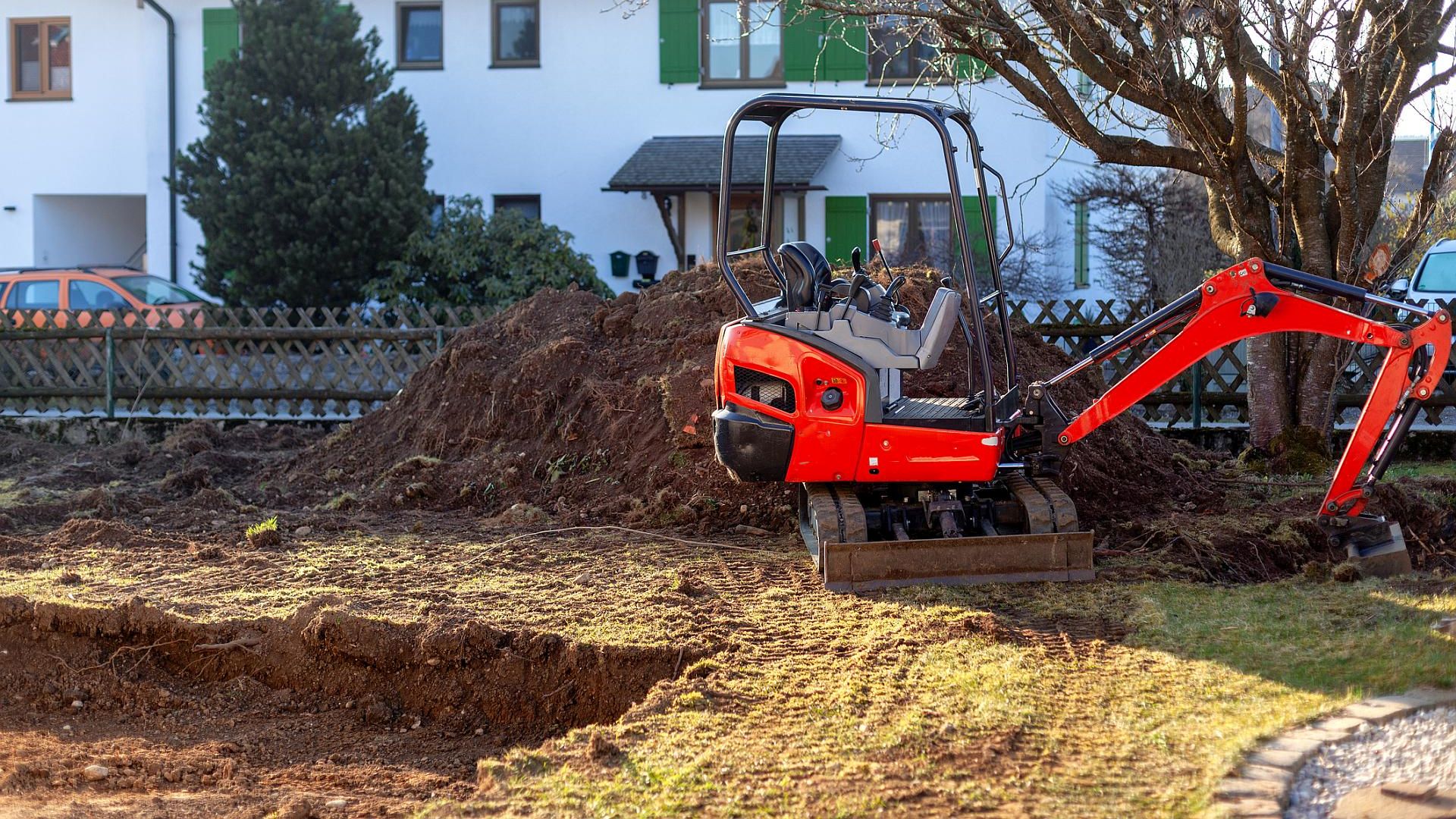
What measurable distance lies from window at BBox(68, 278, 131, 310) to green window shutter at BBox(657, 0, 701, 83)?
8729 mm

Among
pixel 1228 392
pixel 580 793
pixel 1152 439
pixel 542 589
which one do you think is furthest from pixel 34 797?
pixel 1228 392

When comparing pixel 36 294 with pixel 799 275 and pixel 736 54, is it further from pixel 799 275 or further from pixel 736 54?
pixel 799 275

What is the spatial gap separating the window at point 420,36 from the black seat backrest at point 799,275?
16.1 metres

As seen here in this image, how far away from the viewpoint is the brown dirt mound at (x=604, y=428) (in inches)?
368

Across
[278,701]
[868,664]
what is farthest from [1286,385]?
[278,701]

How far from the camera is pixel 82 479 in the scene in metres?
11.7

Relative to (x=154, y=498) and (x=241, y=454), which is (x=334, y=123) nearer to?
(x=241, y=454)

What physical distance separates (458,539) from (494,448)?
1.89 m

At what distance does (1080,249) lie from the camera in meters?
23.5

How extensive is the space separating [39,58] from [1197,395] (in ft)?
66.3

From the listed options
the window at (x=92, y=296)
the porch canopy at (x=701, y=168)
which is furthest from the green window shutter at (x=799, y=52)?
the window at (x=92, y=296)

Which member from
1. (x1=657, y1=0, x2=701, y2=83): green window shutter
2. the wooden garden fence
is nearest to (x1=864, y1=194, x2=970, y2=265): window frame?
(x1=657, y1=0, x2=701, y2=83): green window shutter

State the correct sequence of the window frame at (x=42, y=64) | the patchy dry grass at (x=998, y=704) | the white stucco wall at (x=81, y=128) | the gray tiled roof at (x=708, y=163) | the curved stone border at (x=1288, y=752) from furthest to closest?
the window frame at (x=42, y=64) → the white stucco wall at (x=81, y=128) → the gray tiled roof at (x=708, y=163) → the patchy dry grass at (x=998, y=704) → the curved stone border at (x=1288, y=752)

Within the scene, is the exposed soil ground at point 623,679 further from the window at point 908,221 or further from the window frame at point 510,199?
the window frame at point 510,199
